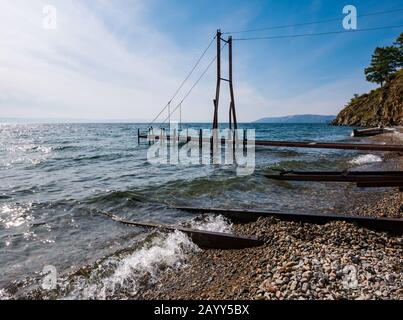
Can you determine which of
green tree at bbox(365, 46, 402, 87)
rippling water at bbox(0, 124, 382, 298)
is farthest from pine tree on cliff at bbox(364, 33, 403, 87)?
rippling water at bbox(0, 124, 382, 298)

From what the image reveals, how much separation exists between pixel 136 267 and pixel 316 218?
17.4 feet

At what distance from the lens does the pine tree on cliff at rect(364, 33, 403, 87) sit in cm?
7338

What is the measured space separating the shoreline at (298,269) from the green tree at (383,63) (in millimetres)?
86554

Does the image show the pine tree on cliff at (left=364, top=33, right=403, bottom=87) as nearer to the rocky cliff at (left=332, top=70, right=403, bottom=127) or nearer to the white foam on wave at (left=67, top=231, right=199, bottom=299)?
the rocky cliff at (left=332, top=70, right=403, bottom=127)

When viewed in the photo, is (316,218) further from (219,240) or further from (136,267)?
(136,267)

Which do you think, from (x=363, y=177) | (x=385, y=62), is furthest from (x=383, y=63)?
(x=363, y=177)

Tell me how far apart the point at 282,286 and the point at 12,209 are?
37.7 feet

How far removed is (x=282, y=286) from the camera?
15.1 feet

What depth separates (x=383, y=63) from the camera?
74750 millimetres

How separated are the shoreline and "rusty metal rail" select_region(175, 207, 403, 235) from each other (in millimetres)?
306

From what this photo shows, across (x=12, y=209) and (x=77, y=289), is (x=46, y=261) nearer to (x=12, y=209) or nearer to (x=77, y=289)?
(x=77, y=289)

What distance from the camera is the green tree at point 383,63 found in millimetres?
73750

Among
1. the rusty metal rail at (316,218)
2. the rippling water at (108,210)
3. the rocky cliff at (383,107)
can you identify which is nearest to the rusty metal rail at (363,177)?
the rippling water at (108,210)

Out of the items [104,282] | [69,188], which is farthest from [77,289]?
[69,188]
